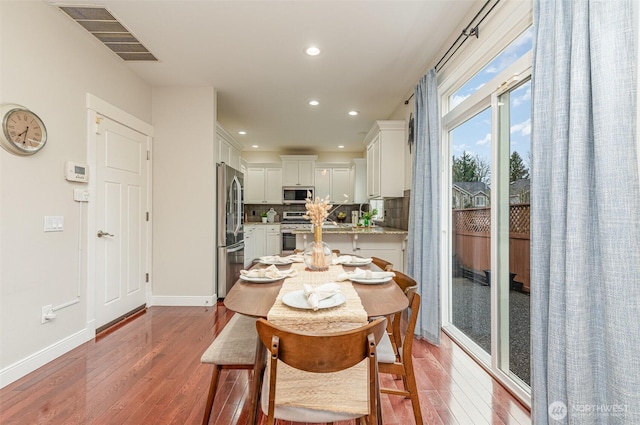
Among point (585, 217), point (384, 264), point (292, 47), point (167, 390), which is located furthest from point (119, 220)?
point (585, 217)

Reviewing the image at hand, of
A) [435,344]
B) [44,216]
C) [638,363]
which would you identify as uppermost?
[44,216]

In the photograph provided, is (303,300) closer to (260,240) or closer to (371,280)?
(371,280)

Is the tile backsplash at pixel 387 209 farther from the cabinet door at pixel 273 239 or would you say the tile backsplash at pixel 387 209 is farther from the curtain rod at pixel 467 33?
the curtain rod at pixel 467 33

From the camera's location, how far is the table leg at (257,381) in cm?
119

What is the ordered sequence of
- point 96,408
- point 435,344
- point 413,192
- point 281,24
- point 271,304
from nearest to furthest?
point 271,304
point 96,408
point 281,24
point 435,344
point 413,192

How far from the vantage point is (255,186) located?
711 centimetres

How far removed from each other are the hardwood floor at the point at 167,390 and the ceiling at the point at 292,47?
8.72 ft

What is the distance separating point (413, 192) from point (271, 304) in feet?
7.27

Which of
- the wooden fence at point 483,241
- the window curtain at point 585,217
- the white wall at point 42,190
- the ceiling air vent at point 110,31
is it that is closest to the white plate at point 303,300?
the window curtain at point 585,217

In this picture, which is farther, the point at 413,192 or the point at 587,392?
the point at 413,192

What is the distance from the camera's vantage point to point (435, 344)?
269 cm

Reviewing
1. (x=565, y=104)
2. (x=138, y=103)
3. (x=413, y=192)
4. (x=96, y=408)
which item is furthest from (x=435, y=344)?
(x=138, y=103)

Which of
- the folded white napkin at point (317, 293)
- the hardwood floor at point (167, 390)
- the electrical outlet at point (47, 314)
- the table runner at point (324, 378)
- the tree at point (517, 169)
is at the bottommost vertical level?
the hardwood floor at point (167, 390)

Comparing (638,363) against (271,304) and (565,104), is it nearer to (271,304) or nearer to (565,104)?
(565,104)
